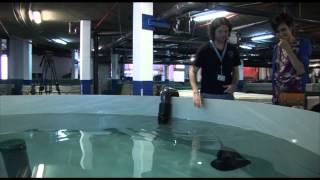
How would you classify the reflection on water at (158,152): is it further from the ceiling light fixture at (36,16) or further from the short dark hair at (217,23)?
the ceiling light fixture at (36,16)

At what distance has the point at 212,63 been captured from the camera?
292 centimetres

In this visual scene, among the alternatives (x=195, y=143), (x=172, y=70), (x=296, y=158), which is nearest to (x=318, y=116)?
(x=296, y=158)

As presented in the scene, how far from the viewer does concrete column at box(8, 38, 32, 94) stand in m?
13.5

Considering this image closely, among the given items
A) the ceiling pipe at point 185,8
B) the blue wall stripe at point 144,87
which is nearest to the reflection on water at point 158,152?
the blue wall stripe at point 144,87

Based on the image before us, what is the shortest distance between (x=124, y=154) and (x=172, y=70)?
23.9m

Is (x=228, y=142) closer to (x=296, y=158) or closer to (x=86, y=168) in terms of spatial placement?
(x=296, y=158)

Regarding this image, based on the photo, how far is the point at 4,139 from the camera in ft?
9.70

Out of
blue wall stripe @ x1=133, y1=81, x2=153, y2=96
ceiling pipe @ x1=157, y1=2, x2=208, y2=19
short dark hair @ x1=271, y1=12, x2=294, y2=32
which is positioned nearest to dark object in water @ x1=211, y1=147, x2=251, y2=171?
short dark hair @ x1=271, y1=12, x2=294, y2=32

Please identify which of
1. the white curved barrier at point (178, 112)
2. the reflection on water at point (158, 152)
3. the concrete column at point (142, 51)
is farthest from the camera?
the concrete column at point (142, 51)

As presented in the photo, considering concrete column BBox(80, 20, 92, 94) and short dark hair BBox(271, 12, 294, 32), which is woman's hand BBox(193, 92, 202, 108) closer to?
short dark hair BBox(271, 12, 294, 32)

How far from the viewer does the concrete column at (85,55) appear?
9.70m

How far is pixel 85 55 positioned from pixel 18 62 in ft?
17.3

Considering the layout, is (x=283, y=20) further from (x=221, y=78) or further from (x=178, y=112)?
(x=178, y=112)

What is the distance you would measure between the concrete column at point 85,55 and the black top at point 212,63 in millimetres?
7310
